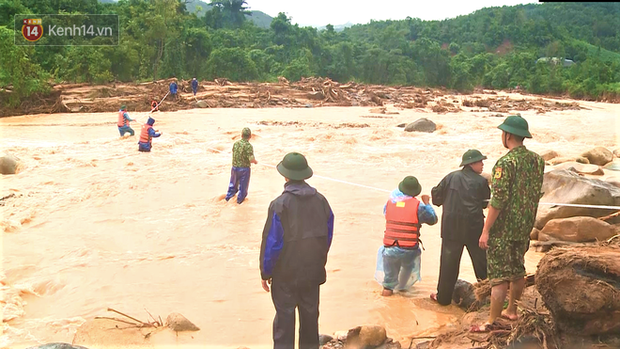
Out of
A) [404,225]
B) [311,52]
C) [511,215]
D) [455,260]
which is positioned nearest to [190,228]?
[404,225]

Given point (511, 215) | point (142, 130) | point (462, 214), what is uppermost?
point (511, 215)

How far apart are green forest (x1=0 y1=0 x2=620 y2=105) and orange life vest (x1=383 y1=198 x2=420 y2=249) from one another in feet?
50.6

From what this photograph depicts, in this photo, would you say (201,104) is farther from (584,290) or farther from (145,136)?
(584,290)

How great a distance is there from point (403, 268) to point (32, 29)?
27276 millimetres

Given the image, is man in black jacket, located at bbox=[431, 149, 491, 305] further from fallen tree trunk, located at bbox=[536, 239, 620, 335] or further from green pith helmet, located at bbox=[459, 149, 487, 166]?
fallen tree trunk, located at bbox=[536, 239, 620, 335]

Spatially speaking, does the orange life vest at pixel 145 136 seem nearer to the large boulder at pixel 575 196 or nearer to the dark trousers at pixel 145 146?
the dark trousers at pixel 145 146

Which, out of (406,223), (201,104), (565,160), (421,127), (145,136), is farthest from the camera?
(201,104)

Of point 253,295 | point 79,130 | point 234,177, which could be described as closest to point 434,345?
point 253,295

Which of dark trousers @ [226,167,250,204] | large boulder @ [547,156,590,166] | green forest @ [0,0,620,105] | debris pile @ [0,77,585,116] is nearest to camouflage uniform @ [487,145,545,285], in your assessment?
dark trousers @ [226,167,250,204]

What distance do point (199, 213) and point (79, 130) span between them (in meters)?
12.0

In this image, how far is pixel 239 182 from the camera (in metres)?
9.00

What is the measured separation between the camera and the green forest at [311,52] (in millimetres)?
28547

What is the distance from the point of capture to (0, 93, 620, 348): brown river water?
5059 millimetres

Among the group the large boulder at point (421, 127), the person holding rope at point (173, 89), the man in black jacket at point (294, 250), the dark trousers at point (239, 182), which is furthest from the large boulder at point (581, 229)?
the person holding rope at point (173, 89)
